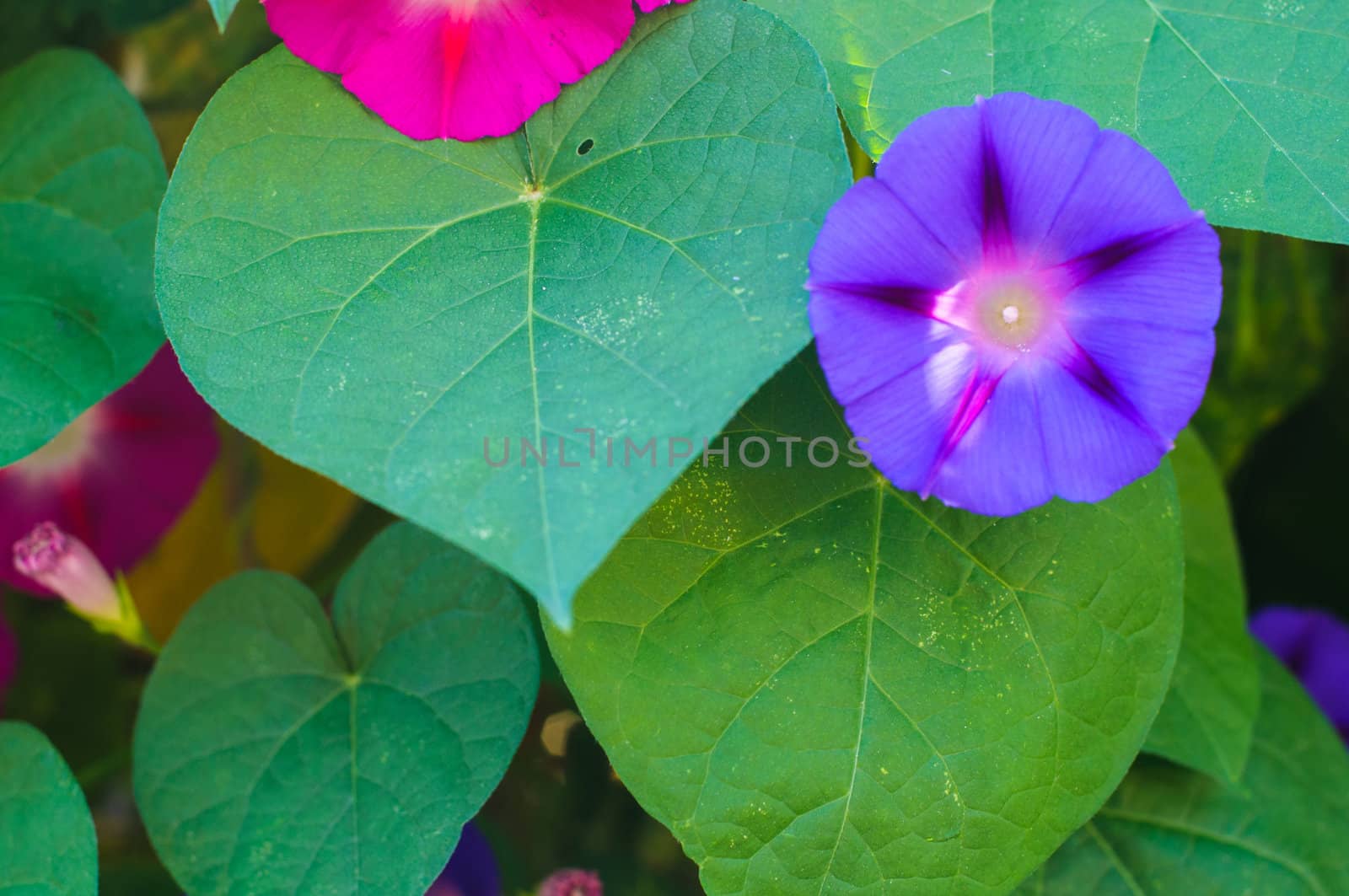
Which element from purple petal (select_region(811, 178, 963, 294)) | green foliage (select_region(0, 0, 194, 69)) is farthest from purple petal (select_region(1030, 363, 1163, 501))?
green foliage (select_region(0, 0, 194, 69))

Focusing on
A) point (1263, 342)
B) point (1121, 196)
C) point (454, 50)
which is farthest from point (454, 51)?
point (1263, 342)

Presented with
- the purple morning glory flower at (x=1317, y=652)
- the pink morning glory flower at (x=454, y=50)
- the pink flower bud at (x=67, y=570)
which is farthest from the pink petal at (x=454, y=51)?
the purple morning glory flower at (x=1317, y=652)

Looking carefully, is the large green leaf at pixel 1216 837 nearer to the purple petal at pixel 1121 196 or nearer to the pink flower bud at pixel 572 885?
the pink flower bud at pixel 572 885

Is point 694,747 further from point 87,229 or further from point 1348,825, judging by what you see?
point 1348,825

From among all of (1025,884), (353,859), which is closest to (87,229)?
(353,859)

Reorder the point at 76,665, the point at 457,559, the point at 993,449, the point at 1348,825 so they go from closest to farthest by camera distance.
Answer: the point at 993,449 < the point at 457,559 < the point at 1348,825 < the point at 76,665

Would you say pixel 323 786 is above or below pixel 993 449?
below
